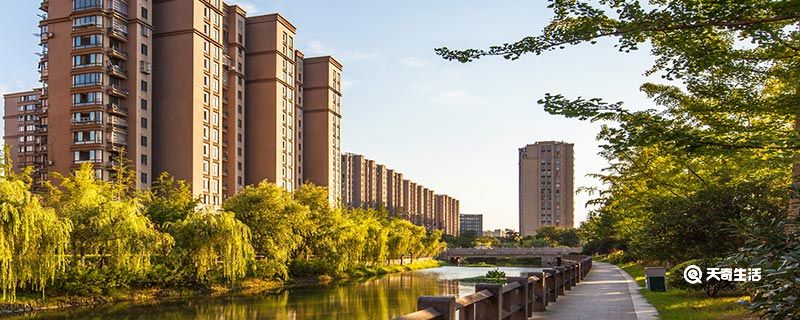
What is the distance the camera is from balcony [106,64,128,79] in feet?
199

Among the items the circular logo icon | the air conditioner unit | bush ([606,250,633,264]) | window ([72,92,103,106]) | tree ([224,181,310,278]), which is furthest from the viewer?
the air conditioner unit

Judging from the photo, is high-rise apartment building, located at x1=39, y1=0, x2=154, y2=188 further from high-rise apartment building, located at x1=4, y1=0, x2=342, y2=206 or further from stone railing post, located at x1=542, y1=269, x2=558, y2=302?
stone railing post, located at x1=542, y1=269, x2=558, y2=302

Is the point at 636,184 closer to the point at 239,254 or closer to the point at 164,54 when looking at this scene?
the point at 239,254

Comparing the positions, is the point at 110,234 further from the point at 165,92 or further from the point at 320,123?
the point at 320,123

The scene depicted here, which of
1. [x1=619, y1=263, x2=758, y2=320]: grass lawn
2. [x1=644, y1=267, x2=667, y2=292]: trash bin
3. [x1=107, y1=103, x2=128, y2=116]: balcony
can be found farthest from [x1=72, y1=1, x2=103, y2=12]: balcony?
[x1=619, y1=263, x2=758, y2=320]: grass lawn

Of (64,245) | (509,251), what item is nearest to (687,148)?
(64,245)

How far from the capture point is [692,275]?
55.7 ft

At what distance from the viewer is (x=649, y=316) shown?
1374cm

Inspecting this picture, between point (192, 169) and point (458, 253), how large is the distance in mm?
43023

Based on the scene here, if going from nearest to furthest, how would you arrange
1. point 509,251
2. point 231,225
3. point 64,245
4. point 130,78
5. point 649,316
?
point 649,316, point 64,245, point 231,225, point 130,78, point 509,251

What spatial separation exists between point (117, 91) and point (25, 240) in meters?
38.3

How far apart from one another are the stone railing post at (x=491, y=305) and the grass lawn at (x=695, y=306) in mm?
3716

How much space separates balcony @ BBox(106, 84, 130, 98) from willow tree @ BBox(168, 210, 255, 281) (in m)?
28.8

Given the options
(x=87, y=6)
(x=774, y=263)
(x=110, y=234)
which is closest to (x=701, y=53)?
(x=774, y=263)
